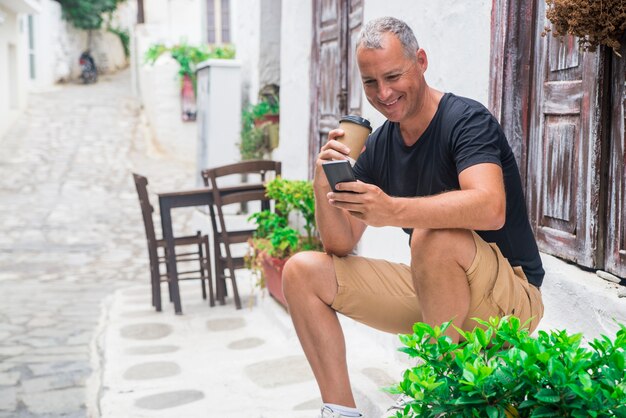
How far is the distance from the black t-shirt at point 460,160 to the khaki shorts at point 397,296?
10cm

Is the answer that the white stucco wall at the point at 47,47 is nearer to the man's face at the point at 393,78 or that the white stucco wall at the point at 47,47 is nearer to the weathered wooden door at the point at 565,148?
the weathered wooden door at the point at 565,148

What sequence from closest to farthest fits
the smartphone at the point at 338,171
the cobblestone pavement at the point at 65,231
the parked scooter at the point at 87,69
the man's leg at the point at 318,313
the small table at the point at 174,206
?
the smartphone at the point at 338,171, the man's leg at the point at 318,313, the cobblestone pavement at the point at 65,231, the small table at the point at 174,206, the parked scooter at the point at 87,69

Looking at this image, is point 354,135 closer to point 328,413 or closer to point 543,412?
point 328,413

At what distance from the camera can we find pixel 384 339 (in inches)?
161

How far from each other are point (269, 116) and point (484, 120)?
5468 millimetres

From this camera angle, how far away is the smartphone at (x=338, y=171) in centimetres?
207

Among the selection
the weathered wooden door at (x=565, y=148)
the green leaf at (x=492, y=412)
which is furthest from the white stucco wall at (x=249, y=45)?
the green leaf at (x=492, y=412)

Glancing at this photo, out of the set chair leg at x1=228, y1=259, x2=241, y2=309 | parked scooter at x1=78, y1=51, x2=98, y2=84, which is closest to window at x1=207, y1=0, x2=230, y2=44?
parked scooter at x1=78, y1=51, x2=98, y2=84

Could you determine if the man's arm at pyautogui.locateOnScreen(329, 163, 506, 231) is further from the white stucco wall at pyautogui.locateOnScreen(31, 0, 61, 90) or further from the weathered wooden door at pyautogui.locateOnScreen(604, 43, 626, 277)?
the white stucco wall at pyautogui.locateOnScreen(31, 0, 61, 90)

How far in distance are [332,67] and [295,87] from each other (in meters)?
0.83

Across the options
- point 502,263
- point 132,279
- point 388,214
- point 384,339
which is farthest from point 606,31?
point 132,279

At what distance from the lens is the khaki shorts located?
92.0 inches

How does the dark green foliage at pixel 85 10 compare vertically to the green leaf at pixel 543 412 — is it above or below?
above

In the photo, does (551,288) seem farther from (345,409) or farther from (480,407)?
(480,407)
